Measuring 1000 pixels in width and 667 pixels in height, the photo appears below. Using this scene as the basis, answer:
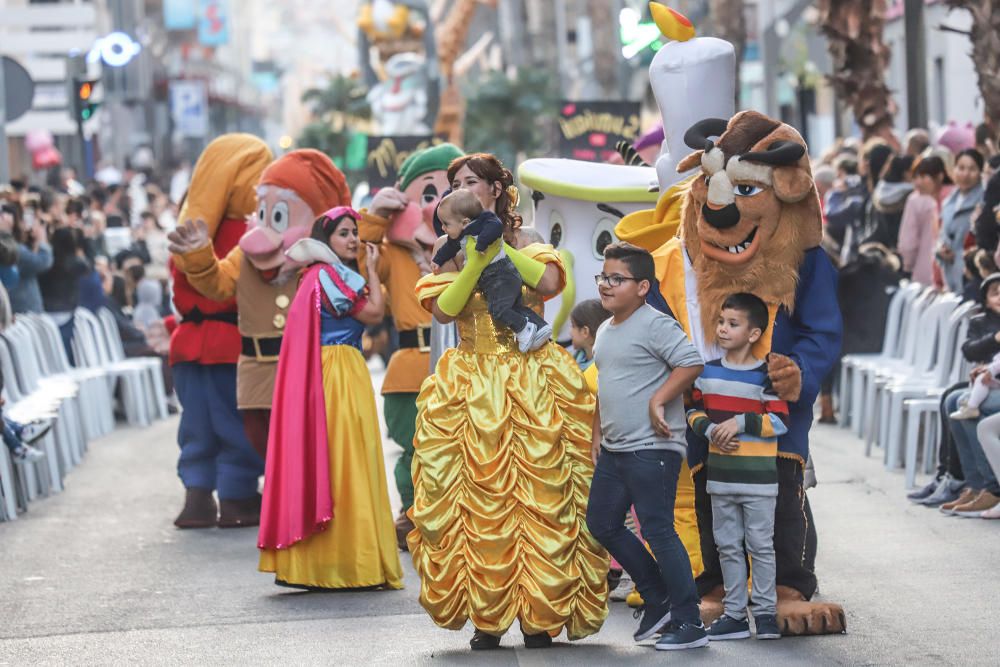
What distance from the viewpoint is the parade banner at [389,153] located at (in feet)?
57.6

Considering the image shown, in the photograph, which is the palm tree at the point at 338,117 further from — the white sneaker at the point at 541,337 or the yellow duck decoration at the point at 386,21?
the white sneaker at the point at 541,337

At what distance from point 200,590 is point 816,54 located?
17.9 metres

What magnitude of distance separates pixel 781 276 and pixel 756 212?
252 millimetres

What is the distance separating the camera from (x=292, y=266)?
9.42 metres

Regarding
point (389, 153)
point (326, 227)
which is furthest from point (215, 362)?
point (389, 153)

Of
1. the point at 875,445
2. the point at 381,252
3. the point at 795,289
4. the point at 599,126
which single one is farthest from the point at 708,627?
the point at 599,126

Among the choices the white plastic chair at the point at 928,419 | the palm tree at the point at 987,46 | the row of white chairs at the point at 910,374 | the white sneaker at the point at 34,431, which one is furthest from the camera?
the palm tree at the point at 987,46

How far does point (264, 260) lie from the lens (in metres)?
10.2

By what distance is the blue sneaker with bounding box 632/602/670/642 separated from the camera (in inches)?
287

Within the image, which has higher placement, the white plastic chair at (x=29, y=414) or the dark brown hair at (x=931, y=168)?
the dark brown hair at (x=931, y=168)

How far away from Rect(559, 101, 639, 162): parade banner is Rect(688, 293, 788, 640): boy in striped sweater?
1244cm

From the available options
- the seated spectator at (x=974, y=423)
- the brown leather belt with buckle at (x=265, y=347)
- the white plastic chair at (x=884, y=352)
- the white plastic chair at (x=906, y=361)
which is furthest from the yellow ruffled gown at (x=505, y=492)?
the white plastic chair at (x=884, y=352)

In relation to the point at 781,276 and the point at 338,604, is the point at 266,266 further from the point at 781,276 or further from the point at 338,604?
the point at 781,276

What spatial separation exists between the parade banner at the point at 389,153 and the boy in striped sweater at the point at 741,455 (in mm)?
10352
